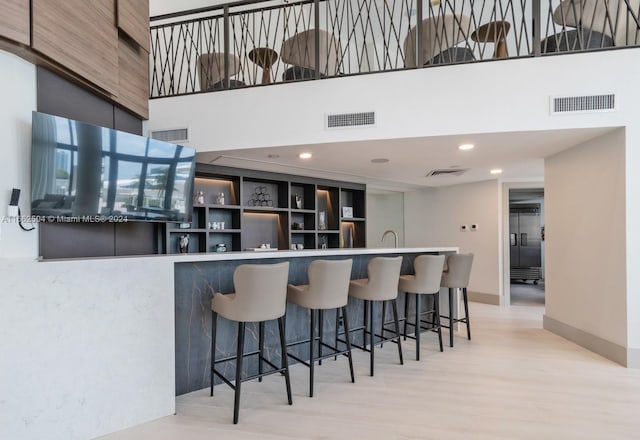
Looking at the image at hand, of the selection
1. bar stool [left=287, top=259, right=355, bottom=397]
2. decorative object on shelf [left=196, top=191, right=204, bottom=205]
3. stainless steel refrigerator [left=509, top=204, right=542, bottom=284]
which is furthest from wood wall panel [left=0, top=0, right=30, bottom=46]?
stainless steel refrigerator [left=509, top=204, right=542, bottom=284]

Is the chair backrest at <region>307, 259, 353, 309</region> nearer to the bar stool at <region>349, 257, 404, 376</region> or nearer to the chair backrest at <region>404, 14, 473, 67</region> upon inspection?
the bar stool at <region>349, 257, 404, 376</region>

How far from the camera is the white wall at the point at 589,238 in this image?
3525mm

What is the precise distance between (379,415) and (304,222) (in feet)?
14.1

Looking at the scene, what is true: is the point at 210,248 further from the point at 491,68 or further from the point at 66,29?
the point at 491,68

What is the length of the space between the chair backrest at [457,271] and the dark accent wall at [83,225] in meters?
3.55

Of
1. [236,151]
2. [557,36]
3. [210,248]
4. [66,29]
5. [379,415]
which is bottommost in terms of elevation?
[379,415]

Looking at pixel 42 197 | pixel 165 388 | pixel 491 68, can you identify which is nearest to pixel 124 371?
pixel 165 388

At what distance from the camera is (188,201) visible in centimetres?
401

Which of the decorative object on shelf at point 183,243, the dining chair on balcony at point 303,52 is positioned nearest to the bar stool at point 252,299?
the decorative object on shelf at point 183,243

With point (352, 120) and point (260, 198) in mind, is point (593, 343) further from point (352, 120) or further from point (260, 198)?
point (260, 198)

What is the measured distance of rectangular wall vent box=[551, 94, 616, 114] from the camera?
11.1 ft

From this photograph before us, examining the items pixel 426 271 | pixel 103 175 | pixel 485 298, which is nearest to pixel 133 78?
pixel 103 175

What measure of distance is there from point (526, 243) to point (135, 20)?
30.8ft

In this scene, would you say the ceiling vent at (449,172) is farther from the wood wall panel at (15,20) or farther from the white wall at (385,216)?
the wood wall panel at (15,20)
